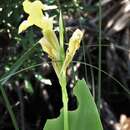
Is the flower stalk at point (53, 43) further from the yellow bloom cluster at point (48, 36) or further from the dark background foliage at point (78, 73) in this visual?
the dark background foliage at point (78, 73)

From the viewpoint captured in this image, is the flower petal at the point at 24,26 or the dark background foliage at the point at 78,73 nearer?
the flower petal at the point at 24,26

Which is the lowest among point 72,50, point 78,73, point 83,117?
point 78,73

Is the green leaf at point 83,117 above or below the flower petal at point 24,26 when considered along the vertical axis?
below

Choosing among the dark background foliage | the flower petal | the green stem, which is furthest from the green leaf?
the dark background foliage

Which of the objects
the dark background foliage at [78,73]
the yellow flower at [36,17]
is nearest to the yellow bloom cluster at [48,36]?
the yellow flower at [36,17]

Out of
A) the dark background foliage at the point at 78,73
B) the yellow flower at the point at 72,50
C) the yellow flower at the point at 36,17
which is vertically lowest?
the dark background foliage at the point at 78,73

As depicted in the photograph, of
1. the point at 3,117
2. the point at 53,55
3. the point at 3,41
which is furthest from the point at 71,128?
the point at 3,117

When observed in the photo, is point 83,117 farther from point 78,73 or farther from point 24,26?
point 78,73

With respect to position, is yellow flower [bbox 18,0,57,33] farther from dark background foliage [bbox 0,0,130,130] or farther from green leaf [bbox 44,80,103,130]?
dark background foliage [bbox 0,0,130,130]

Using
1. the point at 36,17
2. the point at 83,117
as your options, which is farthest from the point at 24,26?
the point at 83,117

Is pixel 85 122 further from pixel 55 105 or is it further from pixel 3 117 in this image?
pixel 55 105
